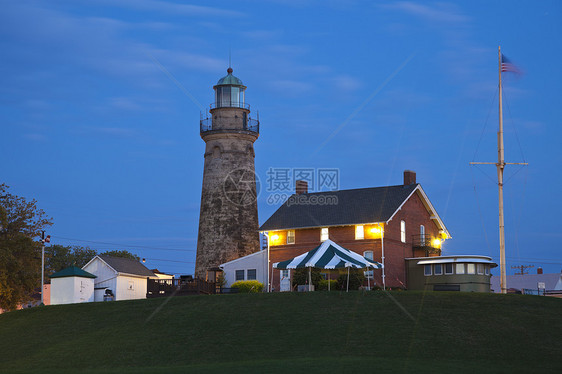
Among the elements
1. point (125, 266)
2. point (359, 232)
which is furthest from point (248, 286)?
point (125, 266)

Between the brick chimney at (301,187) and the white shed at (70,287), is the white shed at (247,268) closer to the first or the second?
the brick chimney at (301,187)

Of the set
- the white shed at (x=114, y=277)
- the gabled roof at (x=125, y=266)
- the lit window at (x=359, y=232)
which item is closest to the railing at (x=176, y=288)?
the lit window at (x=359, y=232)

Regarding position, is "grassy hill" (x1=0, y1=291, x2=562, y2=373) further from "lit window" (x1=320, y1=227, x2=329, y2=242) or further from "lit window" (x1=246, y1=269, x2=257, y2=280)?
"lit window" (x1=246, y1=269, x2=257, y2=280)

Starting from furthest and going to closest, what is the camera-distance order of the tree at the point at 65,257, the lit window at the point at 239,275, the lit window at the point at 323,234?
the tree at the point at 65,257, the lit window at the point at 239,275, the lit window at the point at 323,234

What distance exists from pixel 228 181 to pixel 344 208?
1133 centimetres

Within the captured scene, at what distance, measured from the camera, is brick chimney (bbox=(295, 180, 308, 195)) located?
58719 millimetres

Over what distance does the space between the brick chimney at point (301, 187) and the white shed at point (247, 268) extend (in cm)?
731

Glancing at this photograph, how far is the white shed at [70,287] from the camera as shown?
43.7m

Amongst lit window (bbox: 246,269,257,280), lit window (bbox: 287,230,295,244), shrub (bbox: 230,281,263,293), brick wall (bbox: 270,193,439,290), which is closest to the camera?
brick wall (bbox: 270,193,439,290)

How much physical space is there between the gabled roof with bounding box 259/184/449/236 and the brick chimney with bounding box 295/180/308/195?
5.08ft

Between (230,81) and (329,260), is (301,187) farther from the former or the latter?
(329,260)

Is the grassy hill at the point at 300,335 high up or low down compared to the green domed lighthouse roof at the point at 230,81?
down

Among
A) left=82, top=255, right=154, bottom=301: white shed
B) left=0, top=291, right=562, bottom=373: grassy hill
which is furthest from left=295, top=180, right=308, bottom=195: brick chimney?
left=0, top=291, right=562, bottom=373: grassy hill

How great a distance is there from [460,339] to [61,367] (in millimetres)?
15819
